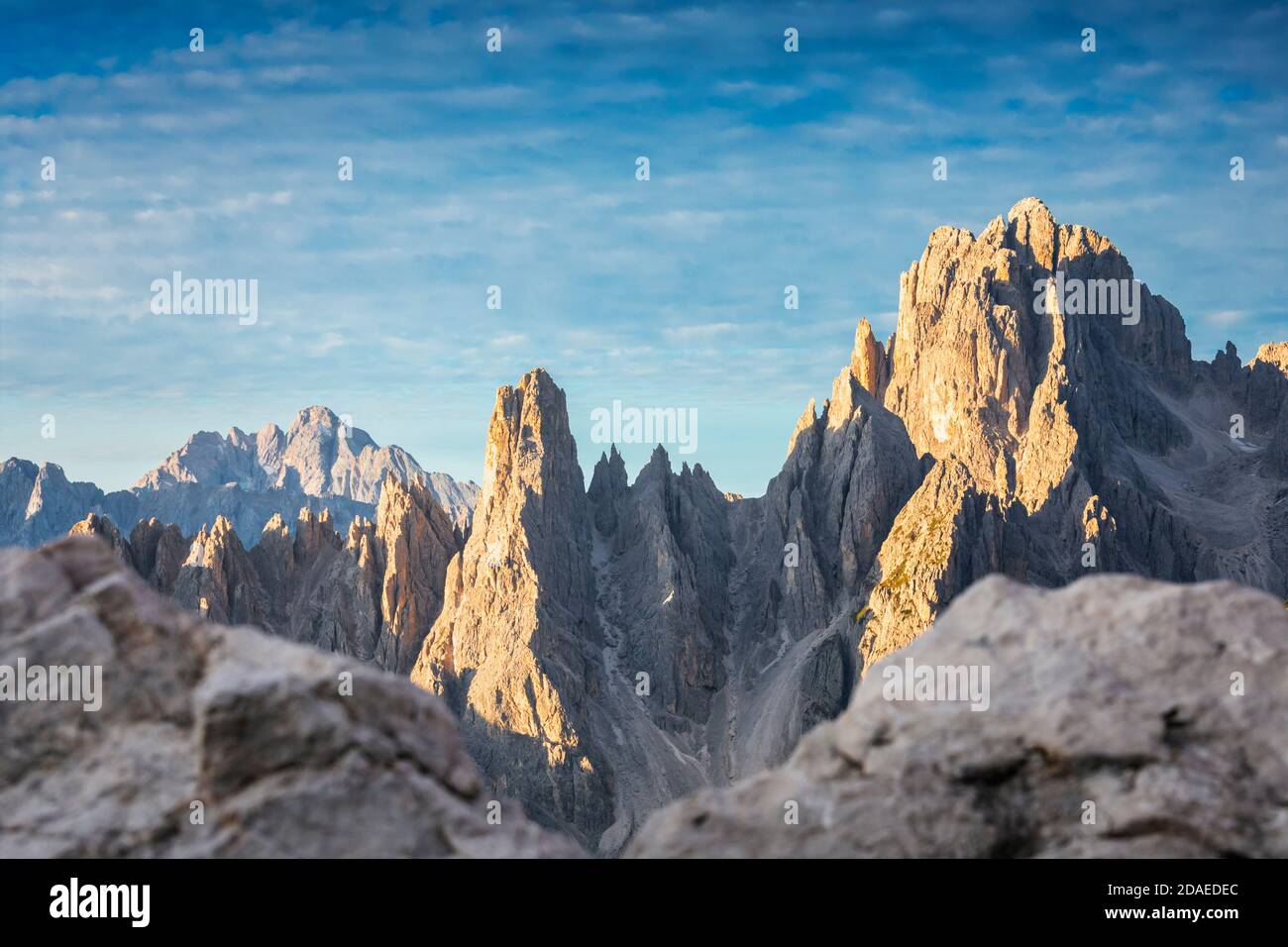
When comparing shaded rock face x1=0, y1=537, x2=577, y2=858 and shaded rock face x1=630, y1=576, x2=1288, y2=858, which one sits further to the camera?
shaded rock face x1=630, y1=576, x2=1288, y2=858

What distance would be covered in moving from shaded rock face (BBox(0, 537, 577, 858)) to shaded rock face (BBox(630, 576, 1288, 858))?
3.40 metres

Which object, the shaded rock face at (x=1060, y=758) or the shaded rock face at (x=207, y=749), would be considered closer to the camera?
the shaded rock face at (x=207, y=749)

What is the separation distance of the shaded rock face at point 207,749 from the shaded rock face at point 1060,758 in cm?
340

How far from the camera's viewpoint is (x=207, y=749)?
14844 mm

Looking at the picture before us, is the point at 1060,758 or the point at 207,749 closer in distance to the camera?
the point at 207,749

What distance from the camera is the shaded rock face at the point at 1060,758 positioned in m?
15.6

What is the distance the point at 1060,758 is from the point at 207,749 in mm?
12039

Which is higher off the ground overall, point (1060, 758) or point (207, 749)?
point (207, 749)

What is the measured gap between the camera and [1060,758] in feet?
52.7

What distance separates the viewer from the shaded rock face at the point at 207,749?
14773 mm

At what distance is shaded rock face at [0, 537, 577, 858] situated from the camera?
1477cm
